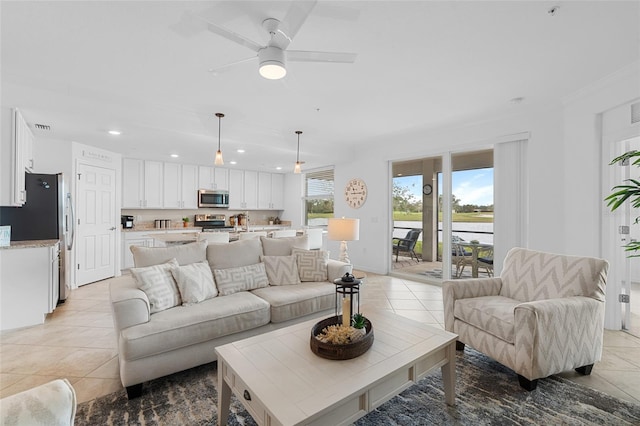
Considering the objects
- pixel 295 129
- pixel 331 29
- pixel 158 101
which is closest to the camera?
pixel 331 29

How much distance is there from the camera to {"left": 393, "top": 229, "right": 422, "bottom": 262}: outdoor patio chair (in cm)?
572

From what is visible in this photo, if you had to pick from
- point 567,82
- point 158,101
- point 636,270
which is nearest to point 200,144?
point 158,101

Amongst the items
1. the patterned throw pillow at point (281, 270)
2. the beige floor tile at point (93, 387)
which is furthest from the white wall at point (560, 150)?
the beige floor tile at point (93, 387)

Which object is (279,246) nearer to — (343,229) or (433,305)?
(343,229)

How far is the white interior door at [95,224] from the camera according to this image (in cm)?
470

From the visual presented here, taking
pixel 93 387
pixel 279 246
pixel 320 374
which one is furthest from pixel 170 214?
pixel 320 374

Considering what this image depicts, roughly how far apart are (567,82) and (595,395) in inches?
111

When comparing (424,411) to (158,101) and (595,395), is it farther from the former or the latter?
(158,101)

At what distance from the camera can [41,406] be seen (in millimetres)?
752

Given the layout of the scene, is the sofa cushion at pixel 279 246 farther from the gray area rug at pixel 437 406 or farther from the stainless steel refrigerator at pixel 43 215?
the stainless steel refrigerator at pixel 43 215

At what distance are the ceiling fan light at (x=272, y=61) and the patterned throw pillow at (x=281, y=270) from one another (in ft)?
6.06

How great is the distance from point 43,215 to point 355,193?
4.91 meters

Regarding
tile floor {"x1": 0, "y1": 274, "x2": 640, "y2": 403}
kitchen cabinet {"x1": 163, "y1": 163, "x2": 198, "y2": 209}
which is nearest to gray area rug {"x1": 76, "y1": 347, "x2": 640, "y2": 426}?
tile floor {"x1": 0, "y1": 274, "x2": 640, "y2": 403}

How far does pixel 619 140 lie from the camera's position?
290 cm
